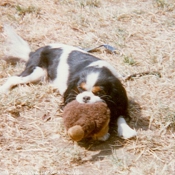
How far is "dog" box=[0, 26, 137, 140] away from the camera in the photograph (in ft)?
12.0

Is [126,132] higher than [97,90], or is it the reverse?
[97,90]

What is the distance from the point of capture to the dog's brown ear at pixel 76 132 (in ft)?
10.6

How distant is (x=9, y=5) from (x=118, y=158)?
4.19 meters

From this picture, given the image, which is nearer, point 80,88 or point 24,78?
point 80,88

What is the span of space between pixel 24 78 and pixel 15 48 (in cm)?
73

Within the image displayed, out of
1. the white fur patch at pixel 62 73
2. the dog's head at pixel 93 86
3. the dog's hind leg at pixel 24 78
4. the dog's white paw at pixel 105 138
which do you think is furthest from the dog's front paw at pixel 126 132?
the dog's hind leg at pixel 24 78

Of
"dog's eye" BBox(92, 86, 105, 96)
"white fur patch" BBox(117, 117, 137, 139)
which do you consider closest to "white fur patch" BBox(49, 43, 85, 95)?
"dog's eye" BBox(92, 86, 105, 96)

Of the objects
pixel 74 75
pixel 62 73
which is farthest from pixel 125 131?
pixel 62 73

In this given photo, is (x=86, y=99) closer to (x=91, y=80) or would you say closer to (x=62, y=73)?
(x=91, y=80)

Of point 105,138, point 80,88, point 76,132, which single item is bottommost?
point 105,138

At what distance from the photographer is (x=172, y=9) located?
6508 millimetres

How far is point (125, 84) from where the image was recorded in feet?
15.1

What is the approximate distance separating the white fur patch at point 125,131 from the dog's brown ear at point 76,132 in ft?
1.69

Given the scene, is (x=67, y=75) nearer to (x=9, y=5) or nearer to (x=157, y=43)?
(x=157, y=43)
